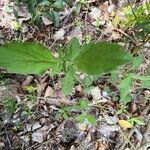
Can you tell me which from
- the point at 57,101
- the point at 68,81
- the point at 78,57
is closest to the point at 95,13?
the point at 57,101

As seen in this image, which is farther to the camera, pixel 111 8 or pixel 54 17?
pixel 111 8

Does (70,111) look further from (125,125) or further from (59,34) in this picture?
(59,34)

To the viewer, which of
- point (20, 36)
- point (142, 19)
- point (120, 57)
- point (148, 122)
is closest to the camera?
point (120, 57)

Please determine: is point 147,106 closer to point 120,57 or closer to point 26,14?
point 26,14

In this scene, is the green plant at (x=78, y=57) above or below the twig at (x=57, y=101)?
above

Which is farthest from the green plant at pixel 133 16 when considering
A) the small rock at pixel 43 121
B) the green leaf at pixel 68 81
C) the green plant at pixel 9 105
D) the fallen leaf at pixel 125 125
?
the green leaf at pixel 68 81

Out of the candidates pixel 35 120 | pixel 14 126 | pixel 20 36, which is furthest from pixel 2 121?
pixel 20 36

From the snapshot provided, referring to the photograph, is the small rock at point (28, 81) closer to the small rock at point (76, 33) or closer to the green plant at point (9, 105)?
the green plant at point (9, 105)
